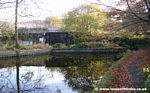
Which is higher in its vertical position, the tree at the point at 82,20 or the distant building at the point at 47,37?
the tree at the point at 82,20

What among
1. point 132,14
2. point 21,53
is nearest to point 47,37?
point 21,53

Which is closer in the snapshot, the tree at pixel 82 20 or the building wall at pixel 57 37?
the tree at pixel 82 20

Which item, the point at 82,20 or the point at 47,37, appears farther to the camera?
the point at 82,20

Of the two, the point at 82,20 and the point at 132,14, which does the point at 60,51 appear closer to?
the point at 82,20

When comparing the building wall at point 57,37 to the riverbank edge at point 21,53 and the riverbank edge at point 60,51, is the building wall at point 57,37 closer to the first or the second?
the riverbank edge at point 60,51

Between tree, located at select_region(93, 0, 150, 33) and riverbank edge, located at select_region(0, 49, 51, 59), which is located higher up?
tree, located at select_region(93, 0, 150, 33)

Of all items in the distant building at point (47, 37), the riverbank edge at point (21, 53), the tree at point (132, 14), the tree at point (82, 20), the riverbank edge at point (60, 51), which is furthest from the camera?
the distant building at point (47, 37)

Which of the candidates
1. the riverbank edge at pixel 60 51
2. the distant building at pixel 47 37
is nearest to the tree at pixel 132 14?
the riverbank edge at pixel 60 51

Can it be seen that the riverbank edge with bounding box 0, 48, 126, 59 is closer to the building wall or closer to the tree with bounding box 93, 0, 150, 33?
the building wall

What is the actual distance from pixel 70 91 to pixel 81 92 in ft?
1.74

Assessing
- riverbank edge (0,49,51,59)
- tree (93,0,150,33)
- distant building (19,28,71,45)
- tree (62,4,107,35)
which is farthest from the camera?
distant building (19,28,71,45)

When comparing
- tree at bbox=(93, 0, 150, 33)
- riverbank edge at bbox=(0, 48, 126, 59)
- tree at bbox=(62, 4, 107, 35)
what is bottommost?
riverbank edge at bbox=(0, 48, 126, 59)

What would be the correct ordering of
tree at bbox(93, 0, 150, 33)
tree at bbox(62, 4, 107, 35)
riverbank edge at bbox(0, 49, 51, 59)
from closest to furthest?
1. tree at bbox(93, 0, 150, 33)
2. riverbank edge at bbox(0, 49, 51, 59)
3. tree at bbox(62, 4, 107, 35)

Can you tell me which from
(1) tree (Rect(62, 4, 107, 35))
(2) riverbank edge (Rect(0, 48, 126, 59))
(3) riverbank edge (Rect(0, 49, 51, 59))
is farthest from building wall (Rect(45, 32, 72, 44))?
(3) riverbank edge (Rect(0, 49, 51, 59))
